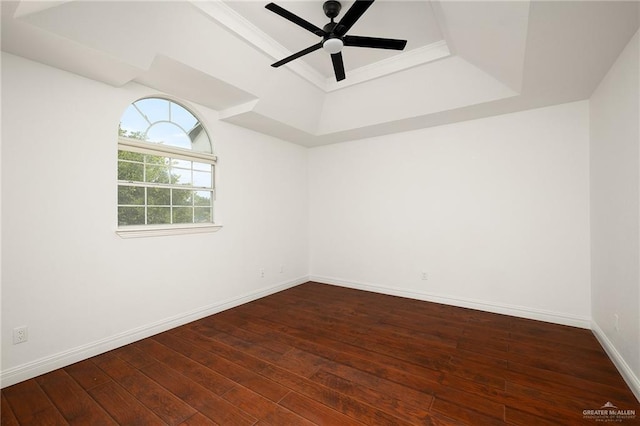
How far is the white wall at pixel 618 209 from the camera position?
6.34ft

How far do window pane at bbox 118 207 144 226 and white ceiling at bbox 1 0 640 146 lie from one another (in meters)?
1.22

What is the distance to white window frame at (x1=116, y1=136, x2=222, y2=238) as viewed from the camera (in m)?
2.75

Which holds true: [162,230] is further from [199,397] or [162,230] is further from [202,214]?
[199,397]

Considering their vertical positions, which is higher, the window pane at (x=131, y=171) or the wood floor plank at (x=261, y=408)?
the window pane at (x=131, y=171)

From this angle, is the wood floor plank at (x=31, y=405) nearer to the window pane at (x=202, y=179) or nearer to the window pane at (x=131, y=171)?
the window pane at (x=131, y=171)

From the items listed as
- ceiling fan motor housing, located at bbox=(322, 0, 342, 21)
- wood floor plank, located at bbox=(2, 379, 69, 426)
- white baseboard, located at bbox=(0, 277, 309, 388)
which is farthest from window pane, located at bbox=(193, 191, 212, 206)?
ceiling fan motor housing, located at bbox=(322, 0, 342, 21)

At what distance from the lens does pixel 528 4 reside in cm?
172

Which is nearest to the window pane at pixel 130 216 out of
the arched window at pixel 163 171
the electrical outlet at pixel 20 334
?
the arched window at pixel 163 171

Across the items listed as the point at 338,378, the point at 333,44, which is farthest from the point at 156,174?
the point at 338,378

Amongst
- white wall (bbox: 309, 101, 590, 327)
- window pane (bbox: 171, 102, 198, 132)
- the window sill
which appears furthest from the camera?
window pane (bbox: 171, 102, 198, 132)

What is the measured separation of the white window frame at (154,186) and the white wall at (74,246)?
0.08m

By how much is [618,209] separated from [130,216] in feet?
14.5

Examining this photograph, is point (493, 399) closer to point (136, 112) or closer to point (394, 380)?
point (394, 380)

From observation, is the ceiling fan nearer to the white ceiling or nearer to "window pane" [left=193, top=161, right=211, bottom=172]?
the white ceiling
